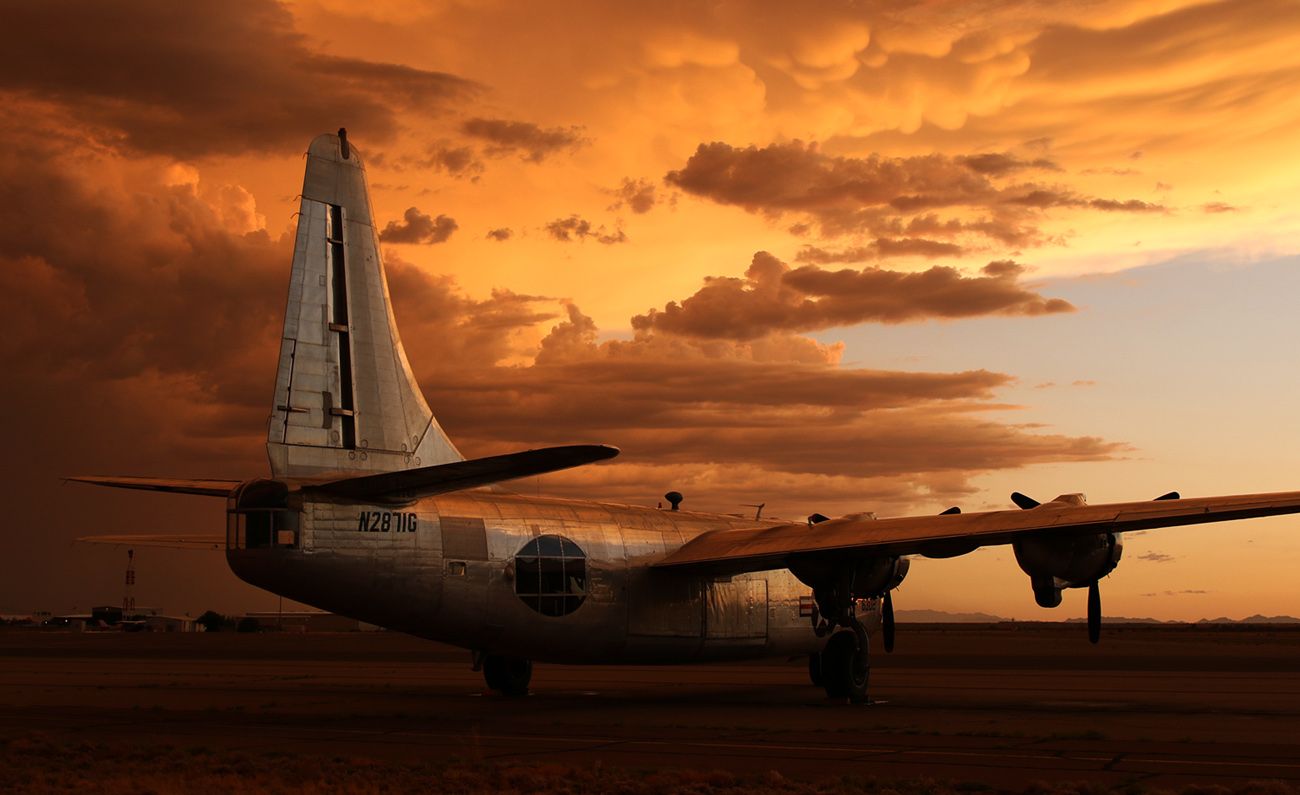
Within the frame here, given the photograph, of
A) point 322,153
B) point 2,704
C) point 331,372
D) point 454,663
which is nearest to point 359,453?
point 331,372

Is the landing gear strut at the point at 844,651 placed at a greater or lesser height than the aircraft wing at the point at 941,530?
lesser

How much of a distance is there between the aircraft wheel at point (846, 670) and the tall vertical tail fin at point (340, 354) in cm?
954

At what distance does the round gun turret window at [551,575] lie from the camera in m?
24.5

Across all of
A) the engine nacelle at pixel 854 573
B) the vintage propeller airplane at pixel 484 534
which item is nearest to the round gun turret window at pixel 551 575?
the vintage propeller airplane at pixel 484 534

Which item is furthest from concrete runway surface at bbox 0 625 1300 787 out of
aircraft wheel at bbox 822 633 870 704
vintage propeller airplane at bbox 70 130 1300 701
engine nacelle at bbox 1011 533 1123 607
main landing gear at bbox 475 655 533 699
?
engine nacelle at bbox 1011 533 1123 607

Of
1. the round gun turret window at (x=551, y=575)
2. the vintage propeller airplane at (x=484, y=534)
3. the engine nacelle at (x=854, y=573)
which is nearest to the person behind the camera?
the vintage propeller airplane at (x=484, y=534)

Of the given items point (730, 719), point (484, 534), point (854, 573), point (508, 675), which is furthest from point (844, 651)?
point (484, 534)

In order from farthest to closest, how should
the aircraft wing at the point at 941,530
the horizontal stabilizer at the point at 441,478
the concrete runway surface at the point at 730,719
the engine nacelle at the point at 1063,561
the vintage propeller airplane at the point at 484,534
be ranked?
the engine nacelle at the point at 1063,561 → the aircraft wing at the point at 941,530 → the vintage propeller airplane at the point at 484,534 → the horizontal stabilizer at the point at 441,478 → the concrete runway surface at the point at 730,719

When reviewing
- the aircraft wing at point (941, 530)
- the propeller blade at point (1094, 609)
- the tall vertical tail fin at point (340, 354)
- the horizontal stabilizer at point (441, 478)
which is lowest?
the propeller blade at point (1094, 609)

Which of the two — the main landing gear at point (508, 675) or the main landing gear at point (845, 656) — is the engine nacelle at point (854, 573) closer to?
the main landing gear at point (845, 656)

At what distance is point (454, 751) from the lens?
57.8 ft

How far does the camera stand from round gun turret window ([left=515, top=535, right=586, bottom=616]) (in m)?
24.5

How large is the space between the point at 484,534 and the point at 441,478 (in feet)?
11.4

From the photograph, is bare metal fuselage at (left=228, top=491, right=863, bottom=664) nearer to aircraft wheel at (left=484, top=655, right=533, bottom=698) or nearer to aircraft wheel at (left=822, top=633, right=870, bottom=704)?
aircraft wheel at (left=822, top=633, right=870, bottom=704)
